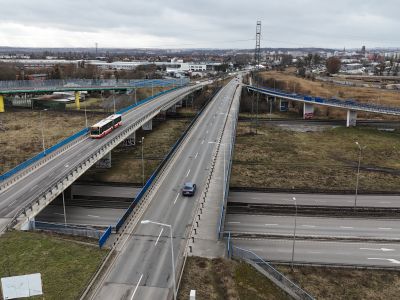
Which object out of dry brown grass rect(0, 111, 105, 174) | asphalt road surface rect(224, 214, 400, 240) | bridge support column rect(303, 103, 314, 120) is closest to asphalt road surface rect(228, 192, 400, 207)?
asphalt road surface rect(224, 214, 400, 240)

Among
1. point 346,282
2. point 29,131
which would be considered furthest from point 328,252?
point 29,131

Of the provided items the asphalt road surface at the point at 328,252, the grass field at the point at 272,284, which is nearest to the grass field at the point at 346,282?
the grass field at the point at 272,284

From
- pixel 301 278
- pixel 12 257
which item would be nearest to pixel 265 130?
pixel 301 278

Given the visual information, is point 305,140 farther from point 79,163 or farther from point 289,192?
point 79,163

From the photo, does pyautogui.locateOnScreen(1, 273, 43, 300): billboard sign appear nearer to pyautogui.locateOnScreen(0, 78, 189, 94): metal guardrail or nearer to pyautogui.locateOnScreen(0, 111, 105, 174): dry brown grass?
pyautogui.locateOnScreen(0, 111, 105, 174): dry brown grass

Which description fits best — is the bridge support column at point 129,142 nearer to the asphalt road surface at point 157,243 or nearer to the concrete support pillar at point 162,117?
the asphalt road surface at point 157,243

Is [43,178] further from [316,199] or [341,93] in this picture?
[341,93]
